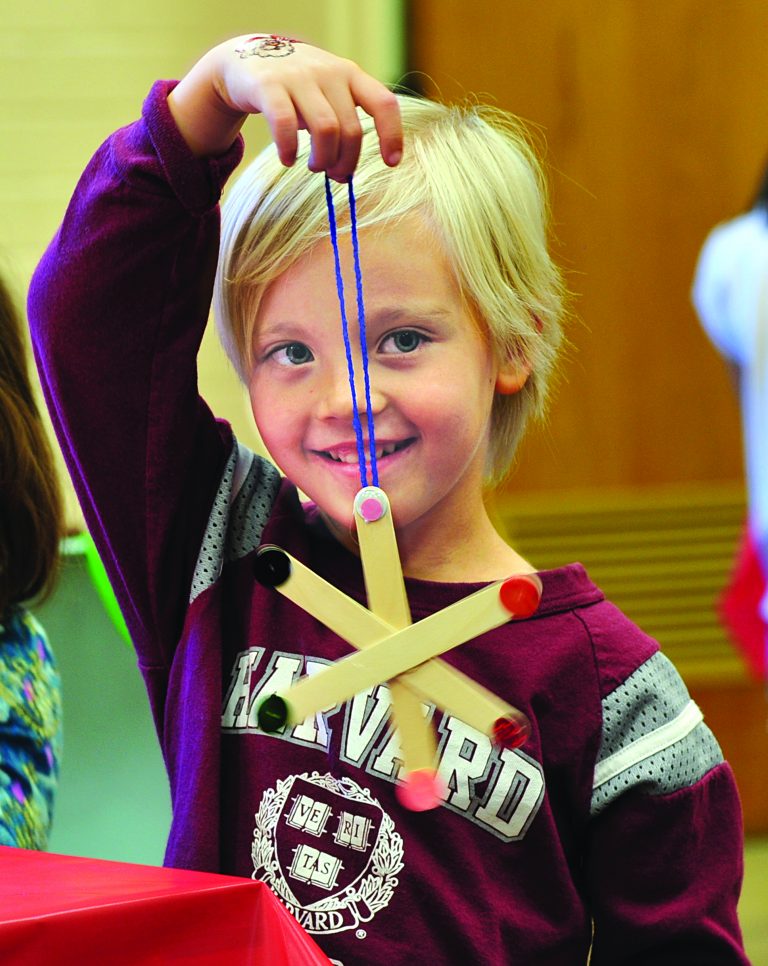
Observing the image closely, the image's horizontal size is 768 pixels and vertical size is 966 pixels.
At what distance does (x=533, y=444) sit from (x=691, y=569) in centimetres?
34

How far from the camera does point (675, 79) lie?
193 centimetres

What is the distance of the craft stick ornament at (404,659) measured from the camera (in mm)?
551

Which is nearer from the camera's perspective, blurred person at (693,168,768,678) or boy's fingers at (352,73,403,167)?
boy's fingers at (352,73,403,167)

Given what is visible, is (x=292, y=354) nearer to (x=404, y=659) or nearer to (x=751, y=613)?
(x=404, y=659)

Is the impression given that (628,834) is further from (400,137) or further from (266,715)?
(400,137)

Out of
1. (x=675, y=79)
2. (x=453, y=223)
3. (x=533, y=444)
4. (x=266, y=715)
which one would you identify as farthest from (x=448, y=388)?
(x=675, y=79)

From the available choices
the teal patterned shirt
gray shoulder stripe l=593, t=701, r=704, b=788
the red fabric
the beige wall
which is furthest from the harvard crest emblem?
the beige wall

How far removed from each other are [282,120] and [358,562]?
30 centimetres

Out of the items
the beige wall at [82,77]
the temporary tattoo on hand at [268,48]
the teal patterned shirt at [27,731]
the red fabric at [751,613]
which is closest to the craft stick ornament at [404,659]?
the temporary tattoo on hand at [268,48]

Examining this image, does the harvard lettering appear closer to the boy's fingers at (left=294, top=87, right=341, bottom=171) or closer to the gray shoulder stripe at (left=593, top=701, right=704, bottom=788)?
the gray shoulder stripe at (left=593, top=701, right=704, bottom=788)

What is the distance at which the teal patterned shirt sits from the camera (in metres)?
0.87

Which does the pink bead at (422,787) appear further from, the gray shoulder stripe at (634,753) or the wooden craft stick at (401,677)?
the gray shoulder stripe at (634,753)

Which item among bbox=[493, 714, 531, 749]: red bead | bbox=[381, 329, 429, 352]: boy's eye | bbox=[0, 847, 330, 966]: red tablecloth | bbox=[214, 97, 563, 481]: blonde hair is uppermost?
bbox=[214, 97, 563, 481]: blonde hair

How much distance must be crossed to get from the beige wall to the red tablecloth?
1.16 meters
